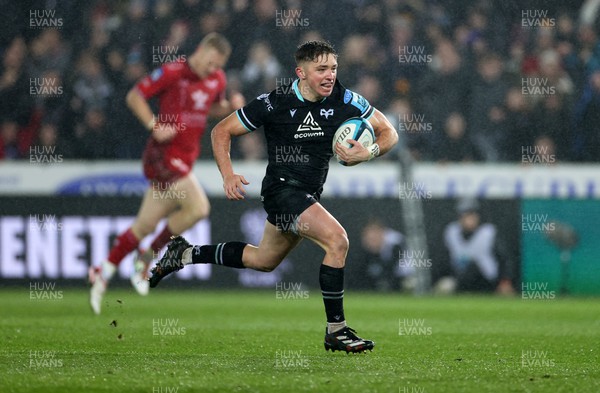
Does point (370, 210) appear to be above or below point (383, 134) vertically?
below

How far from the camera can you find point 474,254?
15.0 m

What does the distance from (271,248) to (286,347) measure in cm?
73

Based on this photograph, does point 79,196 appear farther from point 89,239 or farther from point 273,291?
point 273,291

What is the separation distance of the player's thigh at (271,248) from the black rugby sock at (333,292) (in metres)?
0.65

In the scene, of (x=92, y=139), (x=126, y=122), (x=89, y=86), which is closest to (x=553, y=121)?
(x=126, y=122)

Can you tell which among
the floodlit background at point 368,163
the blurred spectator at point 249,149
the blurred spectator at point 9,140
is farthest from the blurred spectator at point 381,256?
the blurred spectator at point 9,140

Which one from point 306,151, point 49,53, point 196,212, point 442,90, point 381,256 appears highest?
point 49,53

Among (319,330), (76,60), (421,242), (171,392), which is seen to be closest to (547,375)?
(171,392)

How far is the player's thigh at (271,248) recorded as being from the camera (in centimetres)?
817

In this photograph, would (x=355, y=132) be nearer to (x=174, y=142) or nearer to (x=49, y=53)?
(x=174, y=142)

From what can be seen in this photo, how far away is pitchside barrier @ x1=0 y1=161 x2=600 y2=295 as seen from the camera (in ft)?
48.7

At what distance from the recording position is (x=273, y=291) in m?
15.2

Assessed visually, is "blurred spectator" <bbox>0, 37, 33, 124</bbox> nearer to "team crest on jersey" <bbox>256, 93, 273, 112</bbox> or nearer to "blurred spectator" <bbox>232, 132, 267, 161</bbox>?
"blurred spectator" <bbox>232, 132, 267, 161</bbox>

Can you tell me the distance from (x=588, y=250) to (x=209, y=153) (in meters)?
5.25
